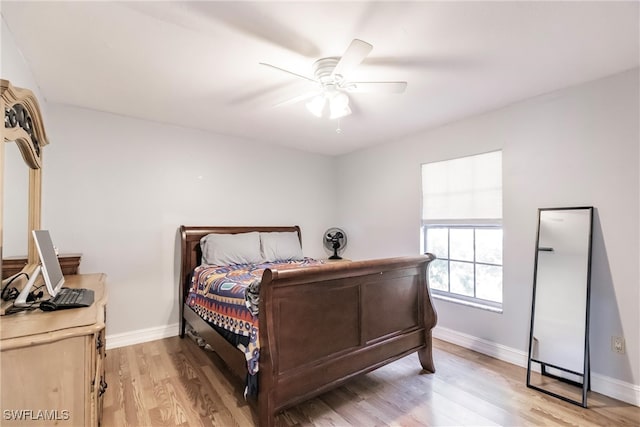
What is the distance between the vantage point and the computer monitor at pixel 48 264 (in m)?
1.45

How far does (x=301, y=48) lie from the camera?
184cm

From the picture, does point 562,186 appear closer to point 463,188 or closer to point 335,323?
point 463,188

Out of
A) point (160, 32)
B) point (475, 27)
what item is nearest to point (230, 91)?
point (160, 32)

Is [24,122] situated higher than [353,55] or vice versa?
[353,55]

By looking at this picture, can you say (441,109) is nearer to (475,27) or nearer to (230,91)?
(475,27)

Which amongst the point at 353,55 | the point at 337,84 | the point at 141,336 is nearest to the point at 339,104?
the point at 337,84

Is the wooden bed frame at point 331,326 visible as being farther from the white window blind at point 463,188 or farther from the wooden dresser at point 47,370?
the white window blind at point 463,188

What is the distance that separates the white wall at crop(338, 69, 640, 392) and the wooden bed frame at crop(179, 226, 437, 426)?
33.5 inches

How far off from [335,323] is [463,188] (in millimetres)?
2065

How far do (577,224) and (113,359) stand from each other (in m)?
4.04

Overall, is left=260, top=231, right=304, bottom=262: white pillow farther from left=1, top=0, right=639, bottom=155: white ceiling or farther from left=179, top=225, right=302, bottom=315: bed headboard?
left=1, top=0, right=639, bottom=155: white ceiling

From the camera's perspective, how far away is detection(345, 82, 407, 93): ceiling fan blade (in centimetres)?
196

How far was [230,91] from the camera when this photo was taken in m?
2.46

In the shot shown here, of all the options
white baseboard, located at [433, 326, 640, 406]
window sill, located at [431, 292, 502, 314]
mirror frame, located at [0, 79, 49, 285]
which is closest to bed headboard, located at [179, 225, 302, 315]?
mirror frame, located at [0, 79, 49, 285]
